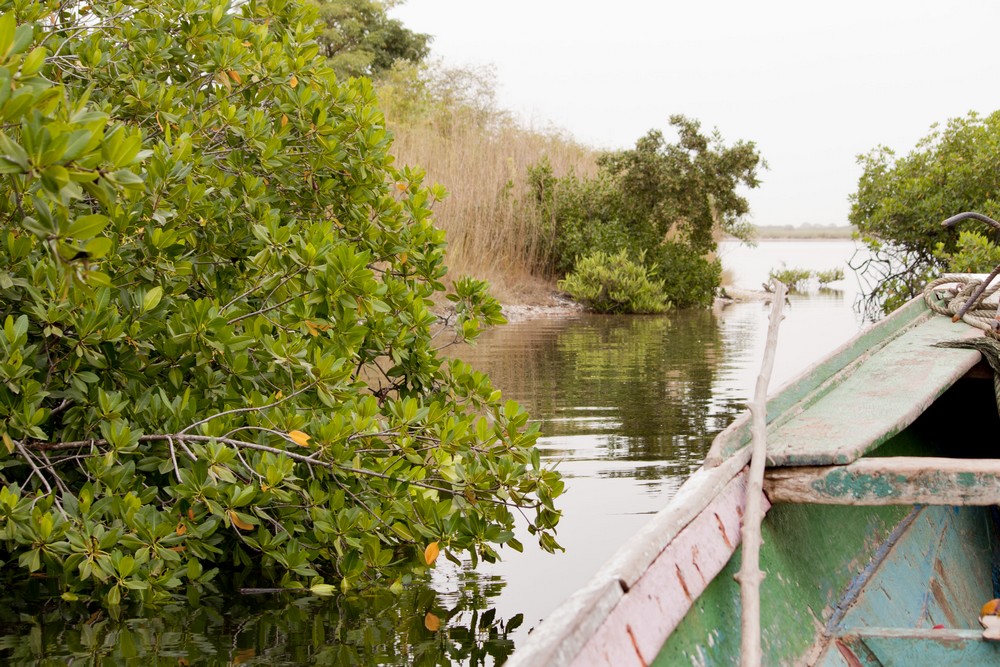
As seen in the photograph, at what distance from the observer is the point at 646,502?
5.04 metres

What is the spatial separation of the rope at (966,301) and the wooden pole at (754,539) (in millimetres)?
1753

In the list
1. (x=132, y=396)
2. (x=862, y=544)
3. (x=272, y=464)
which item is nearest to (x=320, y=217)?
(x=132, y=396)

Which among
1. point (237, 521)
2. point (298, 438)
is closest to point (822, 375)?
point (298, 438)

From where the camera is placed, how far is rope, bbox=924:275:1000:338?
13.4 feet

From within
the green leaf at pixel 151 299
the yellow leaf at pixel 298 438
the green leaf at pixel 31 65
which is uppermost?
the green leaf at pixel 31 65

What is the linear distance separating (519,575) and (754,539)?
2.29m

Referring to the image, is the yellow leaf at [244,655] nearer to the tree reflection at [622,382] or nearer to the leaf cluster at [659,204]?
the tree reflection at [622,382]

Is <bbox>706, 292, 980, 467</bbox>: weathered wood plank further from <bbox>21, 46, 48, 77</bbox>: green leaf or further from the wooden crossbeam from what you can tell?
<bbox>21, 46, 48, 77</bbox>: green leaf

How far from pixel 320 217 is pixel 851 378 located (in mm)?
2208

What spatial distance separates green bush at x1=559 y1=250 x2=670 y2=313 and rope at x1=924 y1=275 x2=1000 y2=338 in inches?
506

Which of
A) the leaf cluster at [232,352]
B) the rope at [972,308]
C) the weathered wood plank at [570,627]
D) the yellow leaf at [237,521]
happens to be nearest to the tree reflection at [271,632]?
the leaf cluster at [232,352]

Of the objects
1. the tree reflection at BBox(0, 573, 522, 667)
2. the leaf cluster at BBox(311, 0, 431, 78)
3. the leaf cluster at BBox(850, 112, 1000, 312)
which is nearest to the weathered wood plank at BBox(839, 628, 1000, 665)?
the tree reflection at BBox(0, 573, 522, 667)

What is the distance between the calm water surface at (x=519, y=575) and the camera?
127 inches

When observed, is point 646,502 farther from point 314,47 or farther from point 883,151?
point 883,151
